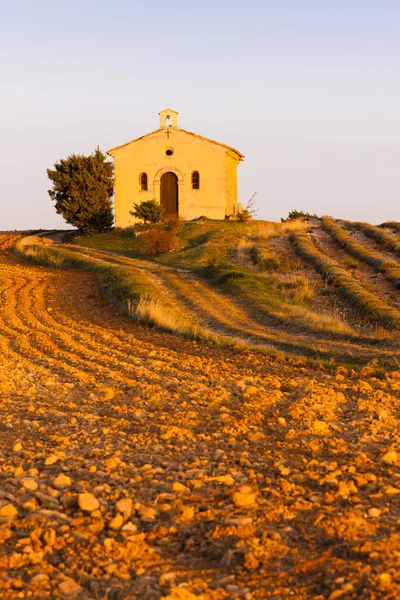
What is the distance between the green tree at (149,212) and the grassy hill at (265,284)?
1373 mm

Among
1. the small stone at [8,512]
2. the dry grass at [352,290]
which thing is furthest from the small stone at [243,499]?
the dry grass at [352,290]

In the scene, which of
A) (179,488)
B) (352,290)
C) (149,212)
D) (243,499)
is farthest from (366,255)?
(243,499)

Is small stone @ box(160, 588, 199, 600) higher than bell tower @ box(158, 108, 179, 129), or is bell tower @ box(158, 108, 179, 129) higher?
bell tower @ box(158, 108, 179, 129)

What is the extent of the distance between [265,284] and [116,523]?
1616cm

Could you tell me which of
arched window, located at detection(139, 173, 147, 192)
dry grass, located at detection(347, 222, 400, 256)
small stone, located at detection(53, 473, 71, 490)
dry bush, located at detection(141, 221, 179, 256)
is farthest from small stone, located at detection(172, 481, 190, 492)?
arched window, located at detection(139, 173, 147, 192)

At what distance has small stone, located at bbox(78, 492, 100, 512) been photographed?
4.52 m

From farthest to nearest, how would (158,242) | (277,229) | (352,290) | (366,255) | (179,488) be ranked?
(277,229)
(158,242)
(366,255)
(352,290)
(179,488)

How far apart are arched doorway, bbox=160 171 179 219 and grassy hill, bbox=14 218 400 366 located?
3714mm

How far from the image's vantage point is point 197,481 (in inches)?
195

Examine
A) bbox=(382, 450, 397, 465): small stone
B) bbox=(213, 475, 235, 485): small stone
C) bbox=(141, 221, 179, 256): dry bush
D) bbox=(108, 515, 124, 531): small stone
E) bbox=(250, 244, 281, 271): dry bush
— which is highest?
bbox=(141, 221, 179, 256): dry bush

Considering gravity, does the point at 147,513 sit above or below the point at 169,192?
below

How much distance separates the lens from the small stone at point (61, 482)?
196 inches

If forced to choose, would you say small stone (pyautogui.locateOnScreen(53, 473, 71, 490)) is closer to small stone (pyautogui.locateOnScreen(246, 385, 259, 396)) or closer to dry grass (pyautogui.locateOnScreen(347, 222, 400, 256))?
small stone (pyautogui.locateOnScreen(246, 385, 259, 396))

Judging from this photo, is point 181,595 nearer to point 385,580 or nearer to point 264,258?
point 385,580
